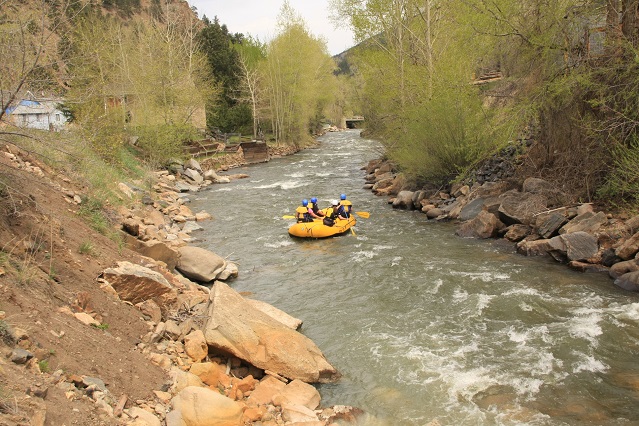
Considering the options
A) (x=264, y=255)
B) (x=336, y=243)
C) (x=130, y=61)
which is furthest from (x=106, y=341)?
(x=130, y=61)

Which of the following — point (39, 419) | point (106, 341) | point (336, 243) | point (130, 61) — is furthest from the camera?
point (130, 61)

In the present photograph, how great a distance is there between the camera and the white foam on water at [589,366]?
6789 mm

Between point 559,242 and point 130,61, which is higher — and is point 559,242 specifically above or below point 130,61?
below

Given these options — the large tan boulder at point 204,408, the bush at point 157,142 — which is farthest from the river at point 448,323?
the bush at point 157,142

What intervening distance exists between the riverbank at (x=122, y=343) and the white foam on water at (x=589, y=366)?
322 centimetres

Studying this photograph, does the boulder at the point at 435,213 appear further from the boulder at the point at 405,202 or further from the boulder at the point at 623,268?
the boulder at the point at 623,268

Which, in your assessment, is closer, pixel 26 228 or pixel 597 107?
pixel 26 228

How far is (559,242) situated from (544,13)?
566cm

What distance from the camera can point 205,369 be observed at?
20.3 feet

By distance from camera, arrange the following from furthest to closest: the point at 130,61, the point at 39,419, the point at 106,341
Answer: the point at 130,61 → the point at 106,341 → the point at 39,419

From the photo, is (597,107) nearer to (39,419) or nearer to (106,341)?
(106,341)

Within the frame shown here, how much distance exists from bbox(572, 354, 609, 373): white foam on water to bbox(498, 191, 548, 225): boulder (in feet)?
20.1

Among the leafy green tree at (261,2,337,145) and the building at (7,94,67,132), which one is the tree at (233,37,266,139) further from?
the building at (7,94,67,132)

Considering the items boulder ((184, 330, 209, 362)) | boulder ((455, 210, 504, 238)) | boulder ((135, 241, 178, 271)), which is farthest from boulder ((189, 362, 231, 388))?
boulder ((455, 210, 504, 238))
